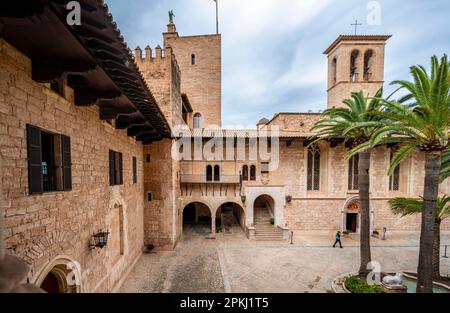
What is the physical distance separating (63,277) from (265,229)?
12.2 m

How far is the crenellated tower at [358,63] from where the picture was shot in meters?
20.3

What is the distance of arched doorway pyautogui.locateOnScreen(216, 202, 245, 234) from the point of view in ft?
52.7

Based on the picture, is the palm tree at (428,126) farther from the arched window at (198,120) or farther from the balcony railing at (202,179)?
the arched window at (198,120)

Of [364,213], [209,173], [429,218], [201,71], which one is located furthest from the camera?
Result: [201,71]

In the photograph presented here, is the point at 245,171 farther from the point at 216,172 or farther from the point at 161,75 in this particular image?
the point at 161,75

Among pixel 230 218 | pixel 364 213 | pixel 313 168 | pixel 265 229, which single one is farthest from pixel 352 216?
pixel 230 218

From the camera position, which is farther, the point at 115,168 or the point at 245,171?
the point at 245,171

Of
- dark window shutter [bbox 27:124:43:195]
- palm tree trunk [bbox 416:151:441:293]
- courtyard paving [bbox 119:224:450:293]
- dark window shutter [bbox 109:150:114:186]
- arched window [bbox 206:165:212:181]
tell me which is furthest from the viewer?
arched window [bbox 206:165:212:181]

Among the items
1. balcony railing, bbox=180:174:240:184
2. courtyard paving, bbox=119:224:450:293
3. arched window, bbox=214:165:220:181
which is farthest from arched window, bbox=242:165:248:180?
courtyard paving, bbox=119:224:450:293

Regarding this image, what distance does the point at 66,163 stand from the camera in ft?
15.3

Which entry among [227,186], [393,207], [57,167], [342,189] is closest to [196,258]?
[227,186]

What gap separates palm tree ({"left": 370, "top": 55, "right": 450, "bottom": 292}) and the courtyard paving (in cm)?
424

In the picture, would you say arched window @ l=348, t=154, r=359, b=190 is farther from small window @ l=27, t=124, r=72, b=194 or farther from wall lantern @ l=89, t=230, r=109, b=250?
small window @ l=27, t=124, r=72, b=194

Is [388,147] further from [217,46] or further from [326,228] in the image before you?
[217,46]
